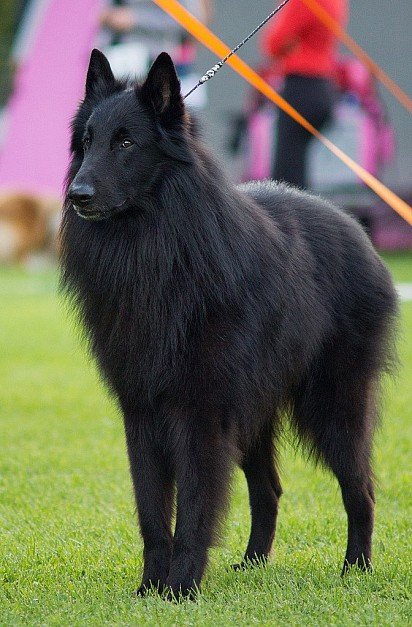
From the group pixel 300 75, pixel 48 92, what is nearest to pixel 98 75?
pixel 300 75

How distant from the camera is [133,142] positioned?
3.06m

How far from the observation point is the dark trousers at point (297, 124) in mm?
6277

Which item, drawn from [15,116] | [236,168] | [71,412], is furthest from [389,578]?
[15,116]

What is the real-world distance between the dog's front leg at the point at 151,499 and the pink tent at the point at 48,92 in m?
14.1

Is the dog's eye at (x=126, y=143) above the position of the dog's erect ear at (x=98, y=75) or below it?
below

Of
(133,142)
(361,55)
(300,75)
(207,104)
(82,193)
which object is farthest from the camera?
(207,104)

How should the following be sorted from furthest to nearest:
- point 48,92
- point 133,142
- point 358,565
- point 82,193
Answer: point 48,92
point 358,565
point 133,142
point 82,193

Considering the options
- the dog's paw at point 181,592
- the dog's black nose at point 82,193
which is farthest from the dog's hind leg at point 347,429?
the dog's black nose at point 82,193

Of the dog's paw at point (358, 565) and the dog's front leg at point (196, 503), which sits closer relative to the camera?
the dog's front leg at point (196, 503)

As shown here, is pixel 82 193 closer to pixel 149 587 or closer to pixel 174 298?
pixel 174 298

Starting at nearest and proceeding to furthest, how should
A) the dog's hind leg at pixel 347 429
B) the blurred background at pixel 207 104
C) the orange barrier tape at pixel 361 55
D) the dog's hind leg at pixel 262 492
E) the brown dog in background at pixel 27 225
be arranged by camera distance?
1. the dog's hind leg at pixel 347 429
2. the dog's hind leg at pixel 262 492
3. the orange barrier tape at pixel 361 55
4. the blurred background at pixel 207 104
5. the brown dog in background at pixel 27 225

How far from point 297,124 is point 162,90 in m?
3.24

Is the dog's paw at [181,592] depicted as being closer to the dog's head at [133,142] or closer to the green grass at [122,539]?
the green grass at [122,539]

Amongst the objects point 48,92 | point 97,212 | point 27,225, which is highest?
point 97,212
